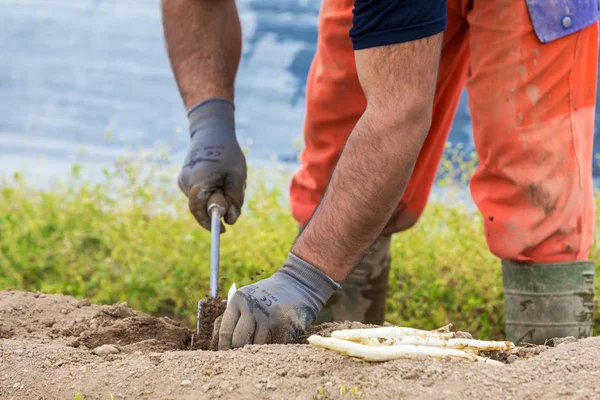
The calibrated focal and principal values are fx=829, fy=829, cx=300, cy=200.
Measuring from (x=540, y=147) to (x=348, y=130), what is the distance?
74 centimetres

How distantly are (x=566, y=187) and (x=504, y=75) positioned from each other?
40cm

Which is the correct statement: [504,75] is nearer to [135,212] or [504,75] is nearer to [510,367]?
[510,367]

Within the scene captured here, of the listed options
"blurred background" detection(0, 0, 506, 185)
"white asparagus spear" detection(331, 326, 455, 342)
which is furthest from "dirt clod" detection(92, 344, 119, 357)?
"blurred background" detection(0, 0, 506, 185)

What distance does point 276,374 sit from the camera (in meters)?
1.91

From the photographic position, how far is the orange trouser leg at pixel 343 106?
288 cm

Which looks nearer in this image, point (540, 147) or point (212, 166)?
point (540, 147)

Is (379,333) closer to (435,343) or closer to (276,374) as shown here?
(435,343)

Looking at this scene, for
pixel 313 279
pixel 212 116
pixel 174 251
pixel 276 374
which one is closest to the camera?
pixel 276 374

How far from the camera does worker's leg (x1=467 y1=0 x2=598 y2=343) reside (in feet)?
8.50

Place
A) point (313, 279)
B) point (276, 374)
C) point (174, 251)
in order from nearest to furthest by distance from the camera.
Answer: point (276, 374)
point (313, 279)
point (174, 251)

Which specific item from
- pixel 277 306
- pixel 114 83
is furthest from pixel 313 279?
pixel 114 83

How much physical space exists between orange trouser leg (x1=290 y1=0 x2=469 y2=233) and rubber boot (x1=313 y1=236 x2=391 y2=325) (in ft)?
0.53

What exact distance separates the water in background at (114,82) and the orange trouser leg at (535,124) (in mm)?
2596

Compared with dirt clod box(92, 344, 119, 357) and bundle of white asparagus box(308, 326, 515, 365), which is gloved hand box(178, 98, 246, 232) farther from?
bundle of white asparagus box(308, 326, 515, 365)
